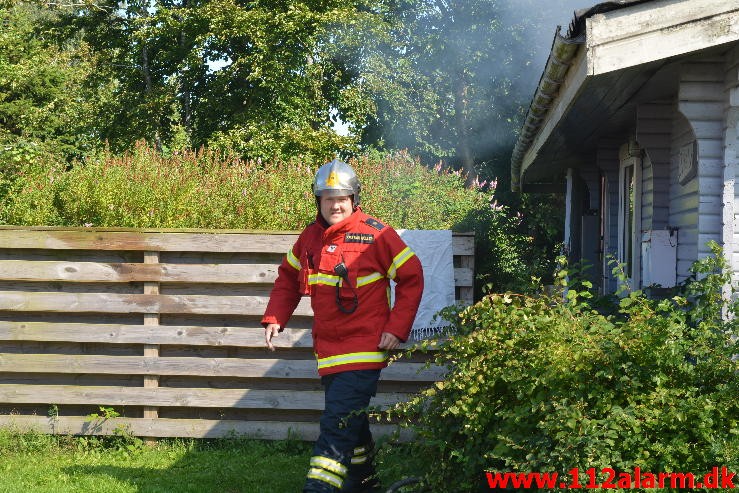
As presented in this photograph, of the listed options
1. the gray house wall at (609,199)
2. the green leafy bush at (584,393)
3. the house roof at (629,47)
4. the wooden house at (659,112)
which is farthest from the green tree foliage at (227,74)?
the green leafy bush at (584,393)

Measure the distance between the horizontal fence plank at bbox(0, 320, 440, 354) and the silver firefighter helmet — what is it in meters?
1.79

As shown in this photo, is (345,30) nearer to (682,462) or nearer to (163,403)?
(163,403)

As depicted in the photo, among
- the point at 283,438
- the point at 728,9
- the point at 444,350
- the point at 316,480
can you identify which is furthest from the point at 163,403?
the point at 728,9

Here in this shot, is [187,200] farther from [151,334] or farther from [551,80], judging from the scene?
[551,80]

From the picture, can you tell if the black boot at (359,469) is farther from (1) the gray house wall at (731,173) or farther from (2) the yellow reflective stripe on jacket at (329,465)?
(1) the gray house wall at (731,173)

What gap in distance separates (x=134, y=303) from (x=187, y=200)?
1108 millimetres

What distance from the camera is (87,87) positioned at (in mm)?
27203

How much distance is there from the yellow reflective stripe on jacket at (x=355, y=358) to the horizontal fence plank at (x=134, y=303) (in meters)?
1.57

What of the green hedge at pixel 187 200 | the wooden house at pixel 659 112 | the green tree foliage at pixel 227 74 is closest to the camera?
the wooden house at pixel 659 112

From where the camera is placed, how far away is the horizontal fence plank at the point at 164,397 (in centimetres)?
705

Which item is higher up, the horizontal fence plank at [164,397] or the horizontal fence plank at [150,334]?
the horizontal fence plank at [150,334]

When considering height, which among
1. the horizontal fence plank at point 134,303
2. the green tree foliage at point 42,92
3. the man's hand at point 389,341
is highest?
the green tree foliage at point 42,92

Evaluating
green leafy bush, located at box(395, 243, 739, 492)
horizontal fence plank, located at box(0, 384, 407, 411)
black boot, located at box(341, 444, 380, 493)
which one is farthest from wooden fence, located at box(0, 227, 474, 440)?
green leafy bush, located at box(395, 243, 739, 492)

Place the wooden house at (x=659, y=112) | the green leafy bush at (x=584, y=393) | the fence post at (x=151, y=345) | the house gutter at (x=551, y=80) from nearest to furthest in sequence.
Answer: the green leafy bush at (x=584, y=393)
the wooden house at (x=659, y=112)
the house gutter at (x=551, y=80)
the fence post at (x=151, y=345)
